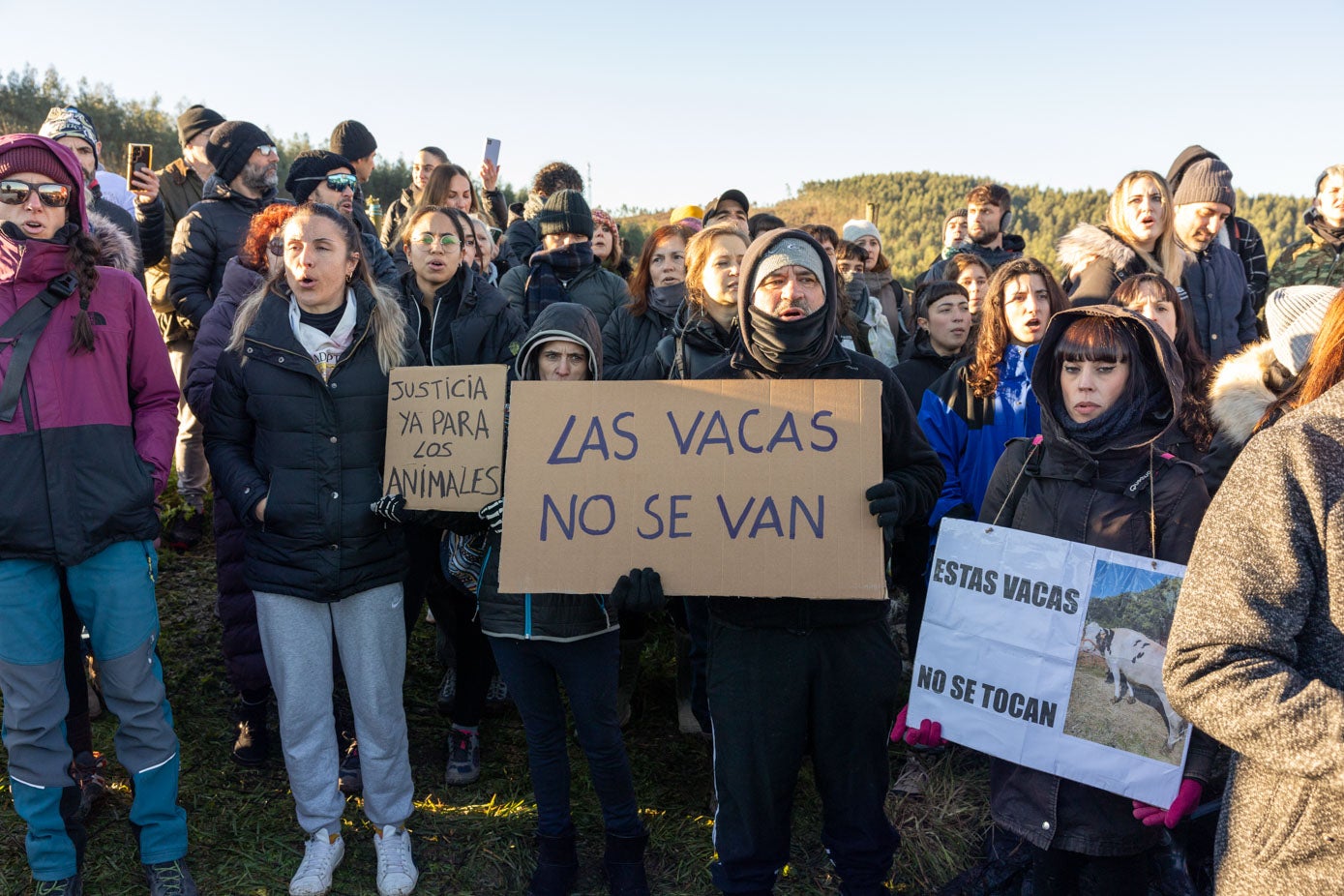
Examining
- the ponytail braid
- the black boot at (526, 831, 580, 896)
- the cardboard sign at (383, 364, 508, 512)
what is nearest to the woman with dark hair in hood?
the black boot at (526, 831, 580, 896)

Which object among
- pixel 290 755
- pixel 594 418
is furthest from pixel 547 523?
pixel 290 755

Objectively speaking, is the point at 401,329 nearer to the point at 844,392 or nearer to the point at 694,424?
the point at 694,424

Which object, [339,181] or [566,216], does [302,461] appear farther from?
[566,216]

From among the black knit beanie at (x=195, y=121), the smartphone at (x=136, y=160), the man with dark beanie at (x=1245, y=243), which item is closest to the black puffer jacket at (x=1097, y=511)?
the man with dark beanie at (x=1245, y=243)

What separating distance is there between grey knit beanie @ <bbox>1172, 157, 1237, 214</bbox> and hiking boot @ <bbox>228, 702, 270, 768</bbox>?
598 cm

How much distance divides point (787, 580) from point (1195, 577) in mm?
1259

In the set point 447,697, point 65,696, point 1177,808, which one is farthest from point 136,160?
point 1177,808

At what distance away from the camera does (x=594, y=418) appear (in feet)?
Answer: 10.3

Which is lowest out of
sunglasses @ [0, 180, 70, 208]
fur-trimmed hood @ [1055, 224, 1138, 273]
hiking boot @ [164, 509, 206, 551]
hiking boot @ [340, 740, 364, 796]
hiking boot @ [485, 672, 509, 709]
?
hiking boot @ [340, 740, 364, 796]

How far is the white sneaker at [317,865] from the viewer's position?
3.66 m

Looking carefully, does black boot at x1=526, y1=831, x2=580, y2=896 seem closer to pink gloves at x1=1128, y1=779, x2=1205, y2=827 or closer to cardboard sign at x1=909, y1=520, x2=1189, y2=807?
cardboard sign at x1=909, y1=520, x2=1189, y2=807

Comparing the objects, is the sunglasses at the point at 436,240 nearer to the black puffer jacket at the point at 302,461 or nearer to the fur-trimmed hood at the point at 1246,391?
the black puffer jacket at the point at 302,461

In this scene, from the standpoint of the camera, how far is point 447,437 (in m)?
3.60

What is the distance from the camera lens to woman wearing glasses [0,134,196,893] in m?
3.31
